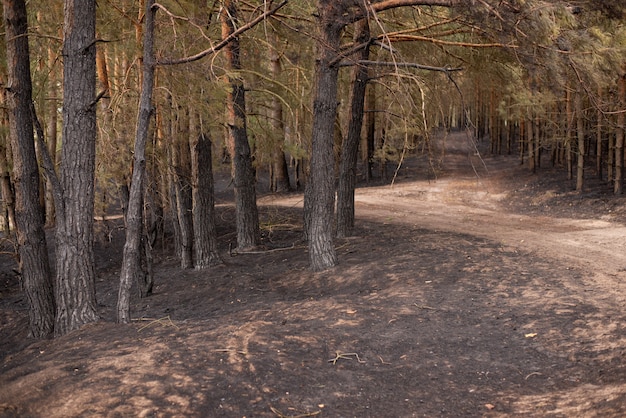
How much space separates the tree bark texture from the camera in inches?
280

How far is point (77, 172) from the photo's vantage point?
283 inches

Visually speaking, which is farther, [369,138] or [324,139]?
[369,138]

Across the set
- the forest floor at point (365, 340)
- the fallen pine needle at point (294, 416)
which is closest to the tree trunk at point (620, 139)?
the forest floor at point (365, 340)

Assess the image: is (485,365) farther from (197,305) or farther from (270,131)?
(270,131)

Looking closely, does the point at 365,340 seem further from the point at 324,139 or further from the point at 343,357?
the point at 324,139

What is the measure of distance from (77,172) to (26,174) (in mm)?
1623

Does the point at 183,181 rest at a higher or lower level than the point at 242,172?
lower

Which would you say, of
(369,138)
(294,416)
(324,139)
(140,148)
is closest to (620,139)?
(324,139)

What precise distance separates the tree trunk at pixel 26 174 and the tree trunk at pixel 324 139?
13.5 ft

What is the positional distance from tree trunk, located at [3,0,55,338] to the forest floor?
23.1 inches

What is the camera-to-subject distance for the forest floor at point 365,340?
194 inches

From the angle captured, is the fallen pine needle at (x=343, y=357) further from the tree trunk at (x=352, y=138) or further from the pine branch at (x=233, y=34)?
the tree trunk at (x=352, y=138)

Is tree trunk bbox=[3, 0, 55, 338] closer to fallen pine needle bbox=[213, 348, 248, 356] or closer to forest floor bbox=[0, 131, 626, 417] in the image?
forest floor bbox=[0, 131, 626, 417]

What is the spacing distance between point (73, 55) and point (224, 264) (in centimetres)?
634
